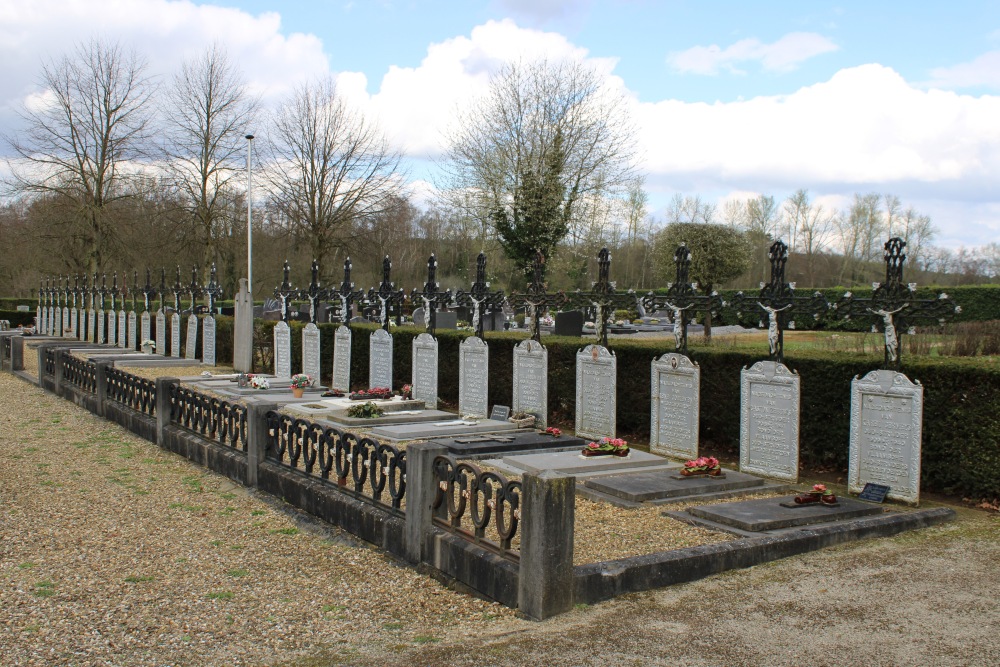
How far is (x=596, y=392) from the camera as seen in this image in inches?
432

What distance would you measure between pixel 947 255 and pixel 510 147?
32756 millimetres

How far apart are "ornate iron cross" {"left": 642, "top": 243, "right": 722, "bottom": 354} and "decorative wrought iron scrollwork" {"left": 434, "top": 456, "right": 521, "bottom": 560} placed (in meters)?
4.99

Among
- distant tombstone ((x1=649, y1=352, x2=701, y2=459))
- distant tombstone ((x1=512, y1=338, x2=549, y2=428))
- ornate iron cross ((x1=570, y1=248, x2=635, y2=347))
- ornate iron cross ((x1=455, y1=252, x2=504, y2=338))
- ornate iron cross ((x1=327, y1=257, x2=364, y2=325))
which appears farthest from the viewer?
ornate iron cross ((x1=327, y1=257, x2=364, y2=325))

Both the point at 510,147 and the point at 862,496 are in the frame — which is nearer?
the point at 862,496

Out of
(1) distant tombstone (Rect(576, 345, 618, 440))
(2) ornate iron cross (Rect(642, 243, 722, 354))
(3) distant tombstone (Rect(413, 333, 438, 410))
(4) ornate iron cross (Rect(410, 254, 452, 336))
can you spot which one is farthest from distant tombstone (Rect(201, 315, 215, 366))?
(2) ornate iron cross (Rect(642, 243, 722, 354))

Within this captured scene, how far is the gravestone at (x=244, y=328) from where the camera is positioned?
19.7 m

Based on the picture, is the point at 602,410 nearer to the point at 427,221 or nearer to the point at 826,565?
the point at 826,565

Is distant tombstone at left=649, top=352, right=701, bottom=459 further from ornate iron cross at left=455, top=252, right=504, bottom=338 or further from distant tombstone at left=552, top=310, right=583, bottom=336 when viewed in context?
distant tombstone at left=552, top=310, right=583, bottom=336

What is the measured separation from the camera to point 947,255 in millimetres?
47781

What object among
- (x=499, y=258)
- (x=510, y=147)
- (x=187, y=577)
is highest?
(x=510, y=147)

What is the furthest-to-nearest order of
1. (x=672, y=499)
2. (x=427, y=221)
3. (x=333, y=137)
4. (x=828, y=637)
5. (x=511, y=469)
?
(x=427, y=221) < (x=333, y=137) < (x=511, y=469) < (x=672, y=499) < (x=828, y=637)

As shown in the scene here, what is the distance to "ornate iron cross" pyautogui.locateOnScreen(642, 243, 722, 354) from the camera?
986 cm

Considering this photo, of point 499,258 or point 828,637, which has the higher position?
point 499,258

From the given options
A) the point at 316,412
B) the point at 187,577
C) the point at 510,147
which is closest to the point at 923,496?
the point at 187,577
